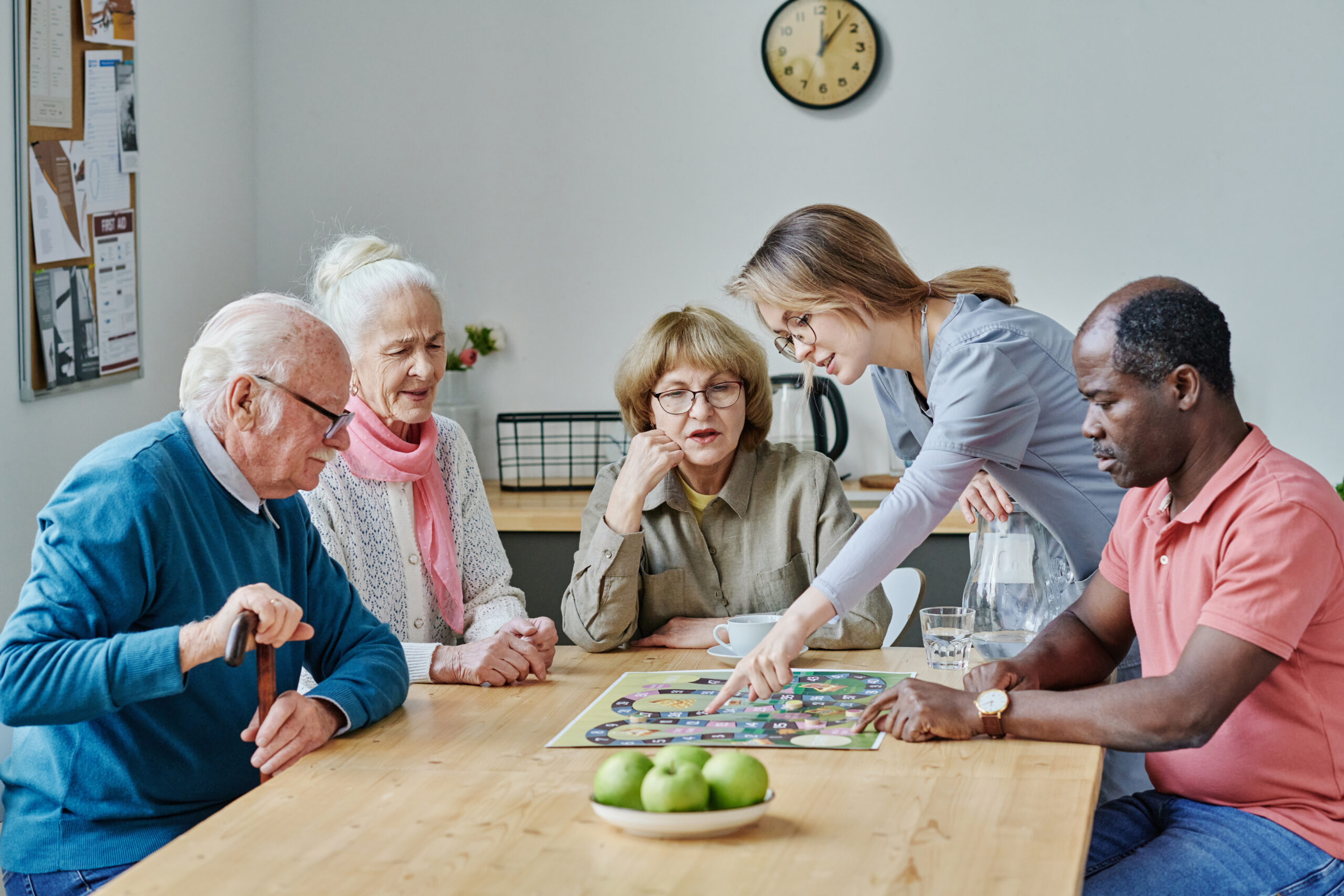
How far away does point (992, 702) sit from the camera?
4.52 feet

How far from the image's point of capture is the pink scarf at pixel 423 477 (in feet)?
6.47

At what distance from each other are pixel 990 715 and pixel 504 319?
252 cm

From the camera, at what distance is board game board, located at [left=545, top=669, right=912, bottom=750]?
55.5 inches

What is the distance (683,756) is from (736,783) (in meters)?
0.06

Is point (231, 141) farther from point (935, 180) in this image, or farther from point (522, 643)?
point (522, 643)

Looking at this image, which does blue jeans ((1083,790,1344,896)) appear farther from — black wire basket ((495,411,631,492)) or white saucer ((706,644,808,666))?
black wire basket ((495,411,631,492))

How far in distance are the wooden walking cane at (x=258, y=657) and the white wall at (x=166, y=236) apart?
1217 mm

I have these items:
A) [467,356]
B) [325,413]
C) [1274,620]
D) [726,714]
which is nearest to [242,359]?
[325,413]

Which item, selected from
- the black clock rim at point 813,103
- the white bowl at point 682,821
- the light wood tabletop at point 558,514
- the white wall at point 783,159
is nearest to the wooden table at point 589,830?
the white bowl at point 682,821

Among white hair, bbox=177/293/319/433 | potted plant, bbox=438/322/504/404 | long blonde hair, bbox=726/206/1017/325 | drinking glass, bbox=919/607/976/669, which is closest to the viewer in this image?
white hair, bbox=177/293/319/433

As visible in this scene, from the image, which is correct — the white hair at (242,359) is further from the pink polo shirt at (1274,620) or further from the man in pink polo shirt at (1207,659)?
the pink polo shirt at (1274,620)

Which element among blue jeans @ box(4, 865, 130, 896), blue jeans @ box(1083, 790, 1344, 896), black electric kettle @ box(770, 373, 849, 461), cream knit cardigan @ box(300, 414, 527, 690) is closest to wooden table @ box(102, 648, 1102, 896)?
blue jeans @ box(1083, 790, 1344, 896)

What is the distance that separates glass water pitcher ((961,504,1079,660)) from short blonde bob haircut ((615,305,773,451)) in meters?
0.48

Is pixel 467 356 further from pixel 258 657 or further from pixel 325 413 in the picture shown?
pixel 258 657
